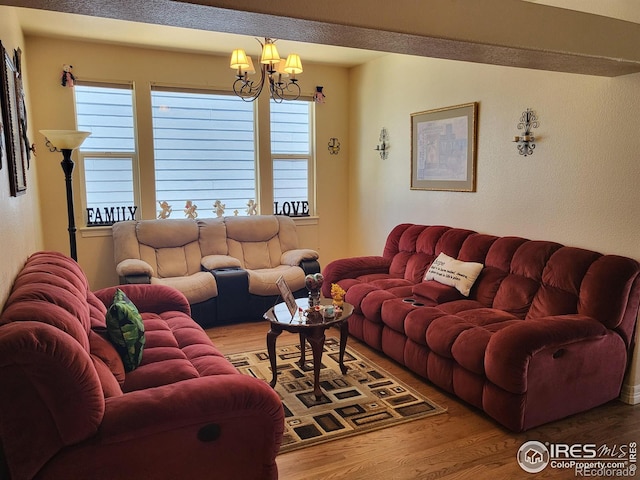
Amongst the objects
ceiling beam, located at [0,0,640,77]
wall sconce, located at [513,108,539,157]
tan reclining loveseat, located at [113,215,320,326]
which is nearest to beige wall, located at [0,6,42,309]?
tan reclining loveseat, located at [113,215,320,326]

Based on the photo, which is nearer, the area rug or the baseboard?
the area rug

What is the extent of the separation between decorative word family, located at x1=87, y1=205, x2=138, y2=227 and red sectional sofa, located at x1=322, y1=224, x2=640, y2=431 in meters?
2.63

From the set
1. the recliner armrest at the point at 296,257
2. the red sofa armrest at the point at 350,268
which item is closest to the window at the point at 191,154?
the recliner armrest at the point at 296,257

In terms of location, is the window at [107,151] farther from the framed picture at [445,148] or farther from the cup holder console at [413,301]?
the cup holder console at [413,301]

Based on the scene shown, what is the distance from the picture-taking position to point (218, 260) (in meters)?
4.80

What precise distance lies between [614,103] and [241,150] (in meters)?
3.72

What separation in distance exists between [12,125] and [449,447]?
2991 mm

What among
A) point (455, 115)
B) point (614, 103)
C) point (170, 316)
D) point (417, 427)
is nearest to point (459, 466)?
point (417, 427)

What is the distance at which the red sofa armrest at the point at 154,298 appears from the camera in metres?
3.45

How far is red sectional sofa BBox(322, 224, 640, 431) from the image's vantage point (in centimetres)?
265

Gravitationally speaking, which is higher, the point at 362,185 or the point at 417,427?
the point at 362,185

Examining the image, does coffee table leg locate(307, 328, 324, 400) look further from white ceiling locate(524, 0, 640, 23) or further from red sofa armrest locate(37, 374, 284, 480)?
white ceiling locate(524, 0, 640, 23)

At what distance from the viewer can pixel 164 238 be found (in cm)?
487

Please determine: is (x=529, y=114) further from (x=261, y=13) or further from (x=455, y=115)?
(x=261, y=13)
